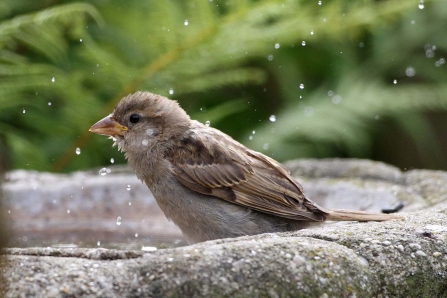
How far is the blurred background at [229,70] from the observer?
5.44 metres

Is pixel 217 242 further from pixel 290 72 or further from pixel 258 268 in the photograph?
pixel 290 72

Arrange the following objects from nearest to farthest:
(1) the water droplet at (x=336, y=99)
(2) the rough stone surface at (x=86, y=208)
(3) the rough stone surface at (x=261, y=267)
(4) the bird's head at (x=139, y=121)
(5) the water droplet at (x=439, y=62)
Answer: (3) the rough stone surface at (x=261, y=267), (4) the bird's head at (x=139, y=121), (2) the rough stone surface at (x=86, y=208), (1) the water droplet at (x=336, y=99), (5) the water droplet at (x=439, y=62)

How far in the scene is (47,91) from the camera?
591 centimetres

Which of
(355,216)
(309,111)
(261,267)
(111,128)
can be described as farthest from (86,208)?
(309,111)

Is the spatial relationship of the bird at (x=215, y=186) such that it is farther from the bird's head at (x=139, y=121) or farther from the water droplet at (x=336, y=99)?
the water droplet at (x=336, y=99)

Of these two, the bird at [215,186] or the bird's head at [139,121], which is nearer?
the bird at [215,186]

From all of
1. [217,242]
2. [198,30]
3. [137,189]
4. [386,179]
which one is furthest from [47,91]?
[217,242]

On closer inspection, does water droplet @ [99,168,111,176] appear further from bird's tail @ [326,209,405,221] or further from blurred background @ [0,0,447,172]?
bird's tail @ [326,209,405,221]

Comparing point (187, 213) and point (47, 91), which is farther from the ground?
point (47, 91)

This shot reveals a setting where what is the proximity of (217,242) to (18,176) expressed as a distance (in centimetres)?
264

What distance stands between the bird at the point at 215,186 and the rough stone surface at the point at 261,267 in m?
Answer: 0.54

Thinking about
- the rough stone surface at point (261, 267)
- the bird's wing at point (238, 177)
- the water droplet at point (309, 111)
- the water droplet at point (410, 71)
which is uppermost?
the water droplet at point (410, 71)

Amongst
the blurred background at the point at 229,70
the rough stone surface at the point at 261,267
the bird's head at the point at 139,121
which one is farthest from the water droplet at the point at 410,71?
the rough stone surface at the point at 261,267

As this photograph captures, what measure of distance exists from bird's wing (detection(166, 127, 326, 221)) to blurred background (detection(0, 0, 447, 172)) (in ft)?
5.71
